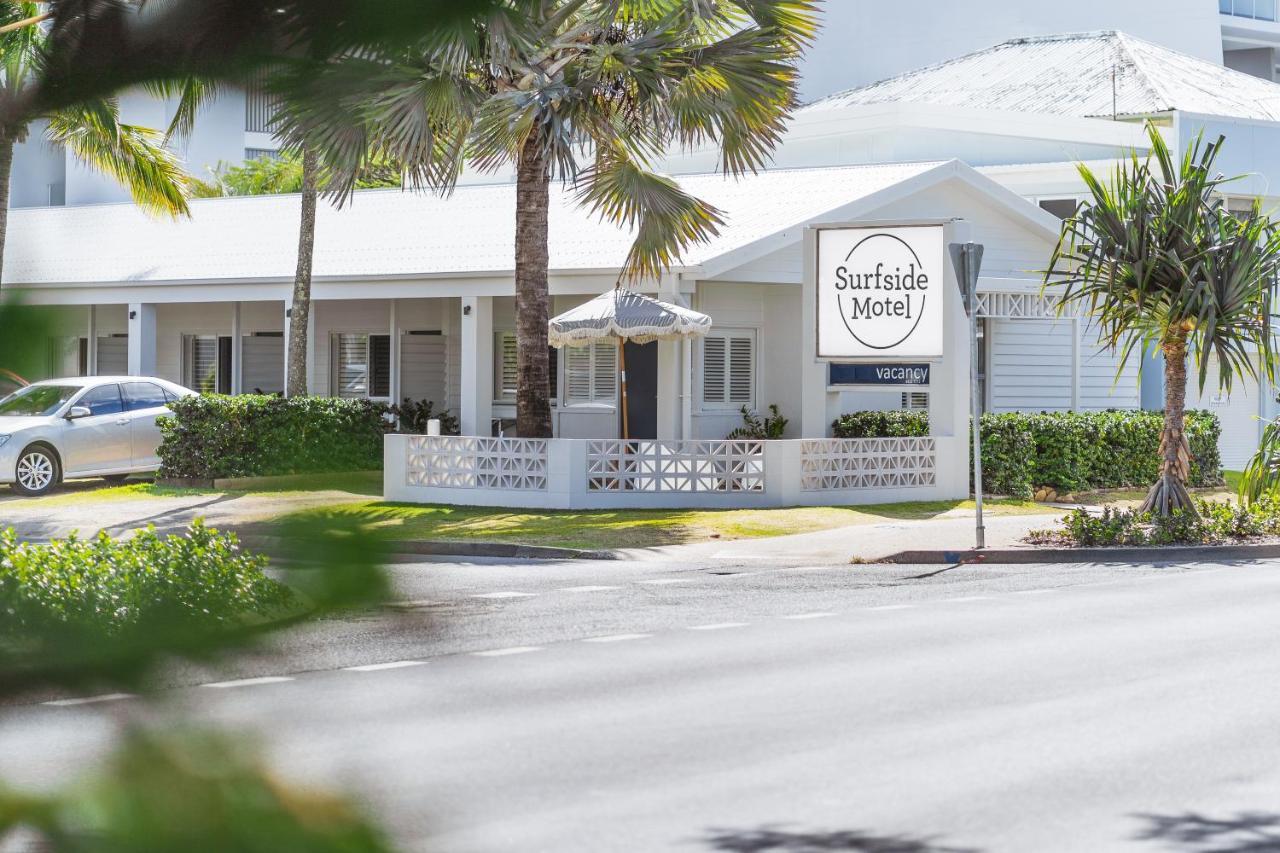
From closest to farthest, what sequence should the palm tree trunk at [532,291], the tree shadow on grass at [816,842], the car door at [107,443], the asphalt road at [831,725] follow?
the car door at [107,443] < the tree shadow on grass at [816,842] < the asphalt road at [831,725] < the palm tree trunk at [532,291]

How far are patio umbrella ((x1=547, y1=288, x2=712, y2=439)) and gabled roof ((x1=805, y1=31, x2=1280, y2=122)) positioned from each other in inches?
725

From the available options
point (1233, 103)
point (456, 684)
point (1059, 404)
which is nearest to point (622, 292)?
point (1059, 404)

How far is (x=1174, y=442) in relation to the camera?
62.8 ft

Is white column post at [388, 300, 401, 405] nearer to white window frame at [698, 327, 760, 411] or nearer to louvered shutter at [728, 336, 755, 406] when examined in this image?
white window frame at [698, 327, 760, 411]

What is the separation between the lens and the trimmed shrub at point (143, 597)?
1379 mm

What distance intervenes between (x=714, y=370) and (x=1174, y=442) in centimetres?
997

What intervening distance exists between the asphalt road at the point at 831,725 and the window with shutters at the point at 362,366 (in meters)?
18.3

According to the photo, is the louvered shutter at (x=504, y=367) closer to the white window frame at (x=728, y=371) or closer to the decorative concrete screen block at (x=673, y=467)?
the white window frame at (x=728, y=371)

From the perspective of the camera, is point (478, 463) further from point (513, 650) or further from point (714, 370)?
point (513, 650)

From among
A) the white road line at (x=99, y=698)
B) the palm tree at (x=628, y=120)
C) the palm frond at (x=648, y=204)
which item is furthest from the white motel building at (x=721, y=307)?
the white road line at (x=99, y=698)

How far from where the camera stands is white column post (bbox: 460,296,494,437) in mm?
25969

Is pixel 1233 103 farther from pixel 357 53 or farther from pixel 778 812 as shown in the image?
pixel 357 53

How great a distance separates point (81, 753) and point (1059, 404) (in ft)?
101

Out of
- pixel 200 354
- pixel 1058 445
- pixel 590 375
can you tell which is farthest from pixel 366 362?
pixel 1058 445
